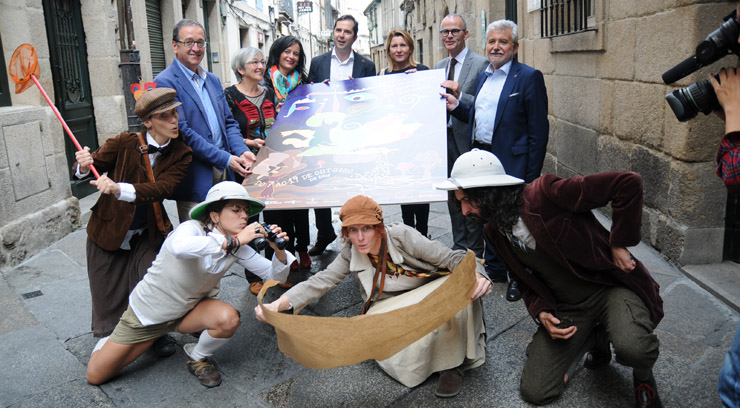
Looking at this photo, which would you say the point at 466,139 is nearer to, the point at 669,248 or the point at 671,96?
the point at 669,248

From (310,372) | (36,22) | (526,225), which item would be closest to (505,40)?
(526,225)

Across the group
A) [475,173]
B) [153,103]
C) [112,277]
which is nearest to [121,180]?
[153,103]

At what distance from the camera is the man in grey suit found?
4227 millimetres

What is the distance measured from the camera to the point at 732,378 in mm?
1796

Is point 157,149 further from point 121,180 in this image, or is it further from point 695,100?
point 695,100

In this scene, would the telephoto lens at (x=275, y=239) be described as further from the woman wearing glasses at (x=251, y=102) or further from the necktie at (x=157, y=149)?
the woman wearing glasses at (x=251, y=102)

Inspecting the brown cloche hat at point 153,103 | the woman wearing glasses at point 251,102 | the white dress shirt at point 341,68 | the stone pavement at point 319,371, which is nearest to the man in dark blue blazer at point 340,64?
the white dress shirt at point 341,68

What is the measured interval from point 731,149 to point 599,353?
1.45 metres

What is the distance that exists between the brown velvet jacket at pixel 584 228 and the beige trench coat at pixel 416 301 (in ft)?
1.09

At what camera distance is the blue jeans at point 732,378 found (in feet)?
5.82

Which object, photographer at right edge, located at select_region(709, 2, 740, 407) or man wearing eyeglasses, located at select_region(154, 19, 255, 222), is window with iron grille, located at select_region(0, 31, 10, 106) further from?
photographer at right edge, located at select_region(709, 2, 740, 407)

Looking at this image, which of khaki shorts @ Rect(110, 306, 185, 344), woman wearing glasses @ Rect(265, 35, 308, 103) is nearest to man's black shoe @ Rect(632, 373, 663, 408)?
khaki shorts @ Rect(110, 306, 185, 344)

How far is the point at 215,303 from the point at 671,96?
7.38ft

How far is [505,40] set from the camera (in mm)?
3863
